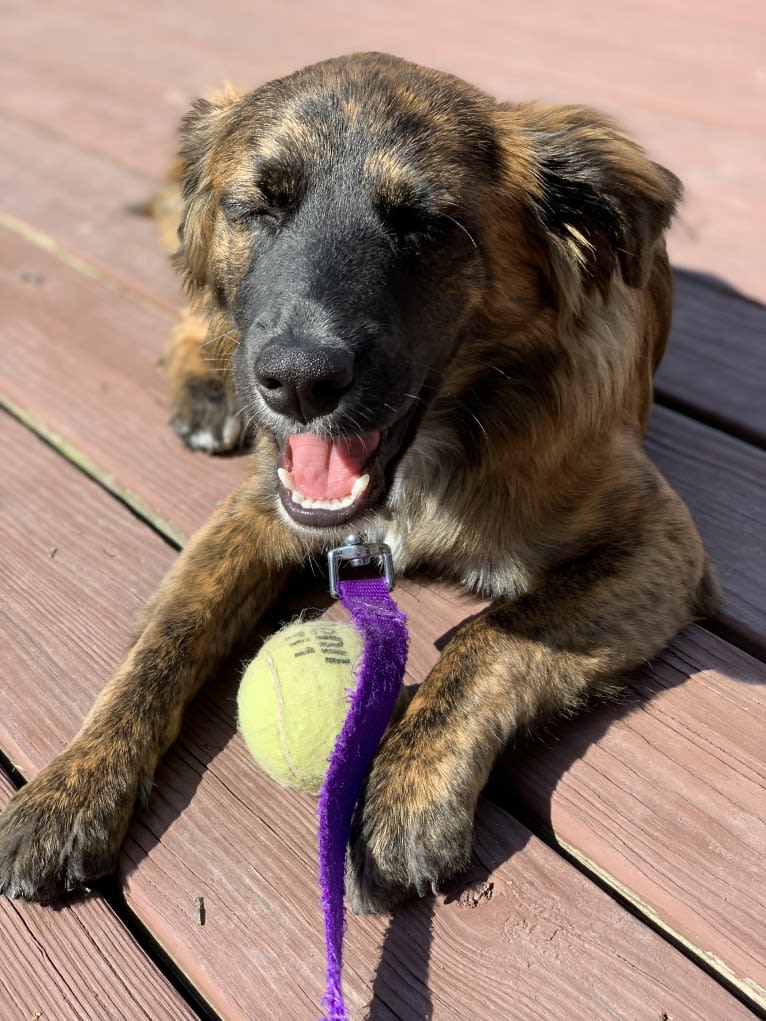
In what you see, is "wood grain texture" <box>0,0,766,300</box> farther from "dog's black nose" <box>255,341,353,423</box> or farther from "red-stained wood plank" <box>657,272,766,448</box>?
"dog's black nose" <box>255,341,353,423</box>

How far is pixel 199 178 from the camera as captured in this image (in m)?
2.42

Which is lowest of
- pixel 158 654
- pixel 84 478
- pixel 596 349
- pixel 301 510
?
pixel 84 478

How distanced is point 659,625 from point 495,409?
560 mm

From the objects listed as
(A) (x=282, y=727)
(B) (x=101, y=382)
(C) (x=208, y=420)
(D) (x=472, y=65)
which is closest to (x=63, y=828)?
(A) (x=282, y=727)

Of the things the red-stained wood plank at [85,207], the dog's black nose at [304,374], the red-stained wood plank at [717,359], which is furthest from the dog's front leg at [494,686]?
the red-stained wood plank at [85,207]

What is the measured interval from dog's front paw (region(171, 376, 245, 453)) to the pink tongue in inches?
30.4

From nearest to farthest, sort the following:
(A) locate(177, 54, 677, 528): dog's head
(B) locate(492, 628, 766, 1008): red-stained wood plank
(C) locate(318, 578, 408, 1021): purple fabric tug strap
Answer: (C) locate(318, 578, 408, 1021): purple fabric tug strap < (B) locate(492, 628, 766, 1008): red-stained wood plank < (A) locate(177, 54, 677, 528): dog's head

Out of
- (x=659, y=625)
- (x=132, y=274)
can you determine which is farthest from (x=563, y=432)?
(x=132, y=274)

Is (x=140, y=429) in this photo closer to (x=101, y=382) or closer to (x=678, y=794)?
(x=101, y=382)

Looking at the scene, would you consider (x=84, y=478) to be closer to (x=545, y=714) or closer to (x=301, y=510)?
(x=301, y=510)

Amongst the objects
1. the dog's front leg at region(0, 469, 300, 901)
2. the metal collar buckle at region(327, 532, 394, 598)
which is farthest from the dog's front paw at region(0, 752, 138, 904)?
the metal collar buckle at region(327, 532, 394, 598)

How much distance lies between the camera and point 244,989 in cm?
155

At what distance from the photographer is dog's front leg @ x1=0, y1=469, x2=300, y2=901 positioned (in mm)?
1688

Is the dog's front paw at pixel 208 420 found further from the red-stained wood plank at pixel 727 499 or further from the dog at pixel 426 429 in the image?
the red-stained wood plank at pixel 727 499
